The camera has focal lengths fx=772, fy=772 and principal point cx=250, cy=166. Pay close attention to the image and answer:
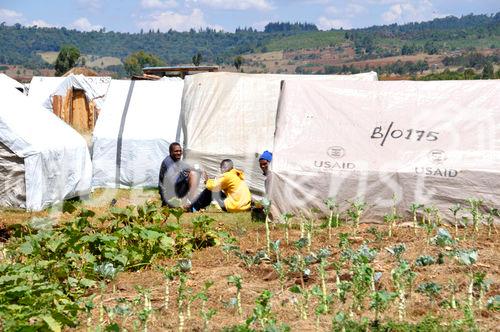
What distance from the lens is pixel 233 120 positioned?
45.9 ft

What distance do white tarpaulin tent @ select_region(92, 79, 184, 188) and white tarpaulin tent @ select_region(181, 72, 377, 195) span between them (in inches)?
71.5

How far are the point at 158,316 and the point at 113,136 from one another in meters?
10.6

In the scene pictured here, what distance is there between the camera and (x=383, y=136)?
1022 centimetres

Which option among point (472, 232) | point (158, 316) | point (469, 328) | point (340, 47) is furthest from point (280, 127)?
point (340, 47)

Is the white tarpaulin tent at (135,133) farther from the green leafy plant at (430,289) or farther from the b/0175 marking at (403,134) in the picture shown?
the green leafy plant at (430,289)

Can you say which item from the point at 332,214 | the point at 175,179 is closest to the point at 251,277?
the point at 332,214

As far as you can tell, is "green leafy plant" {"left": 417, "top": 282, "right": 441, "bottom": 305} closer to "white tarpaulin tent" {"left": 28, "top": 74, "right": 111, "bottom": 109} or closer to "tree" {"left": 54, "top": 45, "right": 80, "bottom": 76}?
"white tarpaulin tent" {"left": 28, "top": 74, "right": 111, "bottom": 109}

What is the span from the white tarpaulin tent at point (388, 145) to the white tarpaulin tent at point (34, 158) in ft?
14.9

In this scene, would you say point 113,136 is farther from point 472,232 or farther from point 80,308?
point 80,308

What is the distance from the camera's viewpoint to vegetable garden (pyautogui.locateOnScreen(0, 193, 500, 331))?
538cm

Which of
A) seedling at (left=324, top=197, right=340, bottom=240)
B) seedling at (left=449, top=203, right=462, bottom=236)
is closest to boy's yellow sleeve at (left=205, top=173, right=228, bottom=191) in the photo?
seedling at (left=324, top=197, right=340, bottom=240)

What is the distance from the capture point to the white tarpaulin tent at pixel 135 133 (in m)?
15.9

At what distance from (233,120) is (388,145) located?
175 inches

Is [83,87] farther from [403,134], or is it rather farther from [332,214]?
[332,214]
